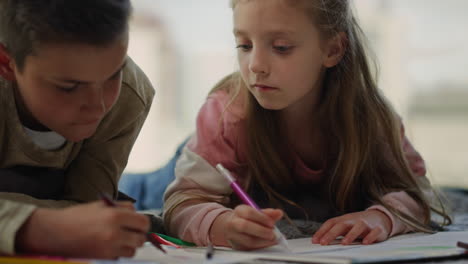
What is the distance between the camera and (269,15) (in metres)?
0.96

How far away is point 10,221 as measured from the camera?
1.95 ft

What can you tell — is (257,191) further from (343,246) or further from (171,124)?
(171,124)

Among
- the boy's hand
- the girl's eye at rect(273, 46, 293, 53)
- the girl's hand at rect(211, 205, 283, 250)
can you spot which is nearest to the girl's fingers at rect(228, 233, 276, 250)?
the girl's hand at rect(211, 205, 283, 250)

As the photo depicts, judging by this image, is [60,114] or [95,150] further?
[95,150]

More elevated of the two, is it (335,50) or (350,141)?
(335,50)

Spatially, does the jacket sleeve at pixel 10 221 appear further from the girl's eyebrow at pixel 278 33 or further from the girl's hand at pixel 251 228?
the girl's eyebrow at pixel 278 33

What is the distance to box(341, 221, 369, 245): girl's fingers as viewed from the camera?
2.93 feet

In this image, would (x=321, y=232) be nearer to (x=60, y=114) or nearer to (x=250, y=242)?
(x=250, y=242)

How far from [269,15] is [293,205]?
1.37ft

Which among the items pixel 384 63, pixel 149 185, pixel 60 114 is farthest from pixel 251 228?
pixel 384 63

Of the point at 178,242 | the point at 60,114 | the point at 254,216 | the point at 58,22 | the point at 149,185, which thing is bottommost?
the point at 149,185

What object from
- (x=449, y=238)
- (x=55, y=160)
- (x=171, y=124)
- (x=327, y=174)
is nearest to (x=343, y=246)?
(x=449, y=238)

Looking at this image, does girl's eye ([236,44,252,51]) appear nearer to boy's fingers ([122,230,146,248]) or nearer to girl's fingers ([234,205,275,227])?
girl's fingers ([234,205,275,227])

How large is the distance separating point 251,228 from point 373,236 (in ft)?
0.82
